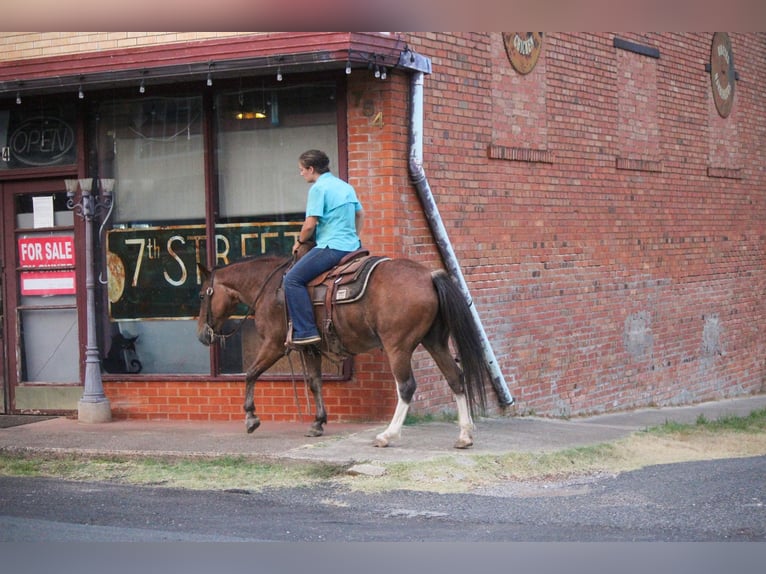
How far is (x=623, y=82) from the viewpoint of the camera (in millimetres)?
14773

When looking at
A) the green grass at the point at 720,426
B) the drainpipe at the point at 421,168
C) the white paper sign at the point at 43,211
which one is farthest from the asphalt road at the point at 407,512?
the white paper sign at the point at 43,211

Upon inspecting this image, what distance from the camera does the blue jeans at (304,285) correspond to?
965 centimetres

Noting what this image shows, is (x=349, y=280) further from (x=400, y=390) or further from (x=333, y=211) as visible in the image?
(x=400, y=390)

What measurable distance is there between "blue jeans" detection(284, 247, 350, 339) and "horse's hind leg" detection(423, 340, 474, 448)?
105 centimetres

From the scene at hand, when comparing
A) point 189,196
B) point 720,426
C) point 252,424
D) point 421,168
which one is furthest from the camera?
point 720,426

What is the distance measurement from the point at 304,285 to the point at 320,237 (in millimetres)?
446

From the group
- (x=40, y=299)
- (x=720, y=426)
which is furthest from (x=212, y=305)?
(x=720, y=426)

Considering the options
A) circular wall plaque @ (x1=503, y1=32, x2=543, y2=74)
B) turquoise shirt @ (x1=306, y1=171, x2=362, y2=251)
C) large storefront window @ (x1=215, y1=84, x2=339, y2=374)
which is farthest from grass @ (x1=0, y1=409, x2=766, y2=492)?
circular wall plaque @ (x1=503, y1=32, x2=543, y2=74)

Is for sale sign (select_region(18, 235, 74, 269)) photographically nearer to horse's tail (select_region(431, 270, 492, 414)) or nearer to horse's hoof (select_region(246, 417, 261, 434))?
horse's hoof (select_region(246, 417, 261, 434))

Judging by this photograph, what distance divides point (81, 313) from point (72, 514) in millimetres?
4751

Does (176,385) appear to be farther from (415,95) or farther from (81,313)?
Result: (415,95)

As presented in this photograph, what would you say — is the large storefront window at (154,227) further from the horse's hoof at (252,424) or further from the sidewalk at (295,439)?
the horse's hoof at (252,424)

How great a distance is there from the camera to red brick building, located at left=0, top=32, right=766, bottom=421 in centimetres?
1083

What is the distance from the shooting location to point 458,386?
9.40 m
